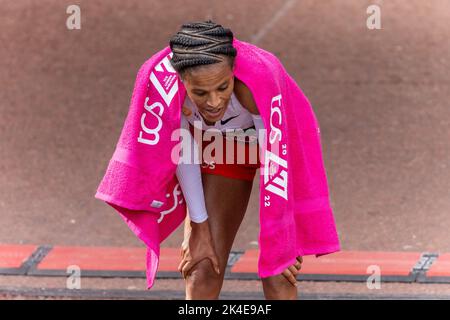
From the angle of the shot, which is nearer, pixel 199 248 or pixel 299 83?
pixel 199 248

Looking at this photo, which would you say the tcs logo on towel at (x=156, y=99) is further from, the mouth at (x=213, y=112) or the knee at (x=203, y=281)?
the knee at (x=203, y=281)

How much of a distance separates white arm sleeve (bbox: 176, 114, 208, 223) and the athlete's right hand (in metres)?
0.04

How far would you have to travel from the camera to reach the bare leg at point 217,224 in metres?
5.03

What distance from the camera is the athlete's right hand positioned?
5.01 m

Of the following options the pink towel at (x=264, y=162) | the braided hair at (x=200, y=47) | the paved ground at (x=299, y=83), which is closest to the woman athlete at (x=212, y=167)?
the braided hair at (x=200, y=47)

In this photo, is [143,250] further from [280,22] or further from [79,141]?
[280,22]

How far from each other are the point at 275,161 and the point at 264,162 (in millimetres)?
50

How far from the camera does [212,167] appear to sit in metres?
5.08

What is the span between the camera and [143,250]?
676 centimetres

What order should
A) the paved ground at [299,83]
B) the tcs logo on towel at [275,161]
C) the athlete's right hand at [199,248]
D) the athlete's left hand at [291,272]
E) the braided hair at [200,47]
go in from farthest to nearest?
the paved ground at [299,83] < the athlete's right hand at [199,248] < the athlete's left hand at [291,272] < the tcs logo on towel at [275,161] < the braided hair at [200,47]

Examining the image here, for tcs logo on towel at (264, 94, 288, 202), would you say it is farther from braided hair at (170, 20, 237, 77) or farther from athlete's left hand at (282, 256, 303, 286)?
athlete's left hand at (282, 256, 303, 286)

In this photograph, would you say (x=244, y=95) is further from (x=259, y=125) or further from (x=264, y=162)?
(x=264, y=162)

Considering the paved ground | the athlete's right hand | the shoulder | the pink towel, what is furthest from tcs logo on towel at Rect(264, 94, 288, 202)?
the paved ground

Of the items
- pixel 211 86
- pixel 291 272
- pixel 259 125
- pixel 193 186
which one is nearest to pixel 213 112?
pixel 211 86
